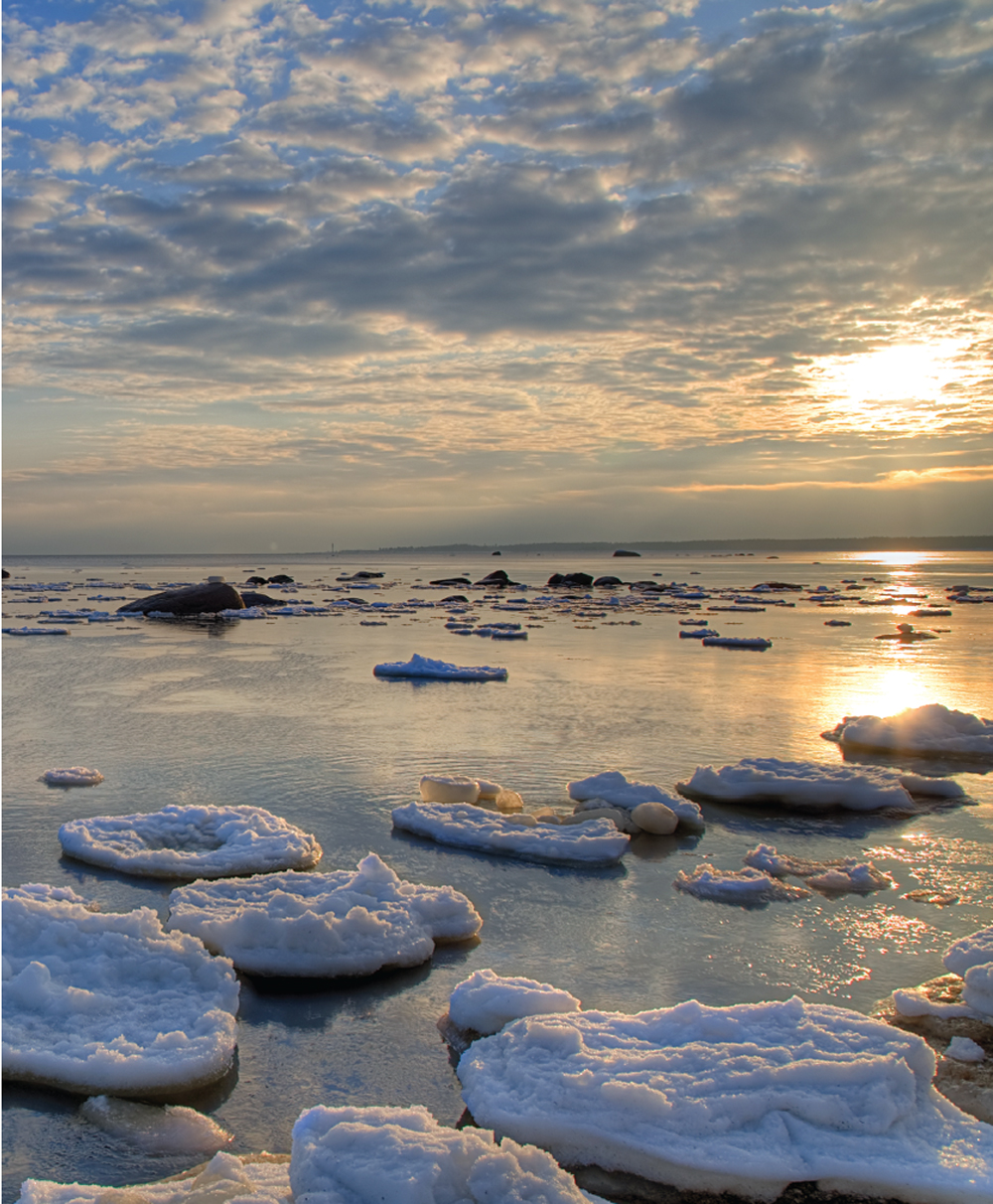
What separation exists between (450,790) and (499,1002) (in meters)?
3.57

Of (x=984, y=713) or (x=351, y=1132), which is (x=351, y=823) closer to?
(x=351, y=1132)

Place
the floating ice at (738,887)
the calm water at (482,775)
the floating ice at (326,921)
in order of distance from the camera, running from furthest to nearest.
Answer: the floating ice at (738,887)
the floating ice at (326,921)
the calm water at (482,775)

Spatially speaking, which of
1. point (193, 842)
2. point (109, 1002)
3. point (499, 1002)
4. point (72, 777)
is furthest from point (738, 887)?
point (72, 777)

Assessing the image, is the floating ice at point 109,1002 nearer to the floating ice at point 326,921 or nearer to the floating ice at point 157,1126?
the floating ice at point 157,1126

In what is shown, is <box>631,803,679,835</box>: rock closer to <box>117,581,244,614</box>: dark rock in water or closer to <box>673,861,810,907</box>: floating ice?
<box>673,861,810,907</box>: floating ice

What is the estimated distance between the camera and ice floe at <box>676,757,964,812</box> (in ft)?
25.5

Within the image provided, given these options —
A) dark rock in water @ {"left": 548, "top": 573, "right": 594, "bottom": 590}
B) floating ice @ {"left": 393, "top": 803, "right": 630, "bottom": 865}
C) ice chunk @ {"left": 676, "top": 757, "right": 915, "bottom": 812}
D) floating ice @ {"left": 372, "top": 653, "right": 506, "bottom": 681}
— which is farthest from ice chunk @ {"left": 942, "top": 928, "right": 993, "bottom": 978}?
dark rock in water @ {"left": 548, "top": 573, "right": 594, "bottom": 590}

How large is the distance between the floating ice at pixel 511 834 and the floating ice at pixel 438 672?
786cm

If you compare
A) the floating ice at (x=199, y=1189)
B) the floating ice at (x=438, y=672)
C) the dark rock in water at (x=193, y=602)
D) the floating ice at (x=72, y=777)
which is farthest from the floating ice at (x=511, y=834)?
the dark rock in water at (x=193, y=602)

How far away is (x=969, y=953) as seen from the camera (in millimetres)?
4578

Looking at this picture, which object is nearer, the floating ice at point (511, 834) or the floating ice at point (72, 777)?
the floating ice at point (511, 834)

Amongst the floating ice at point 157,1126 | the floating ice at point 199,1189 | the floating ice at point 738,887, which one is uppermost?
the floating ice at point 199,1189

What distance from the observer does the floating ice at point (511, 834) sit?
641 cm

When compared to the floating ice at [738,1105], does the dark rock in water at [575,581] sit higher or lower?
higher
